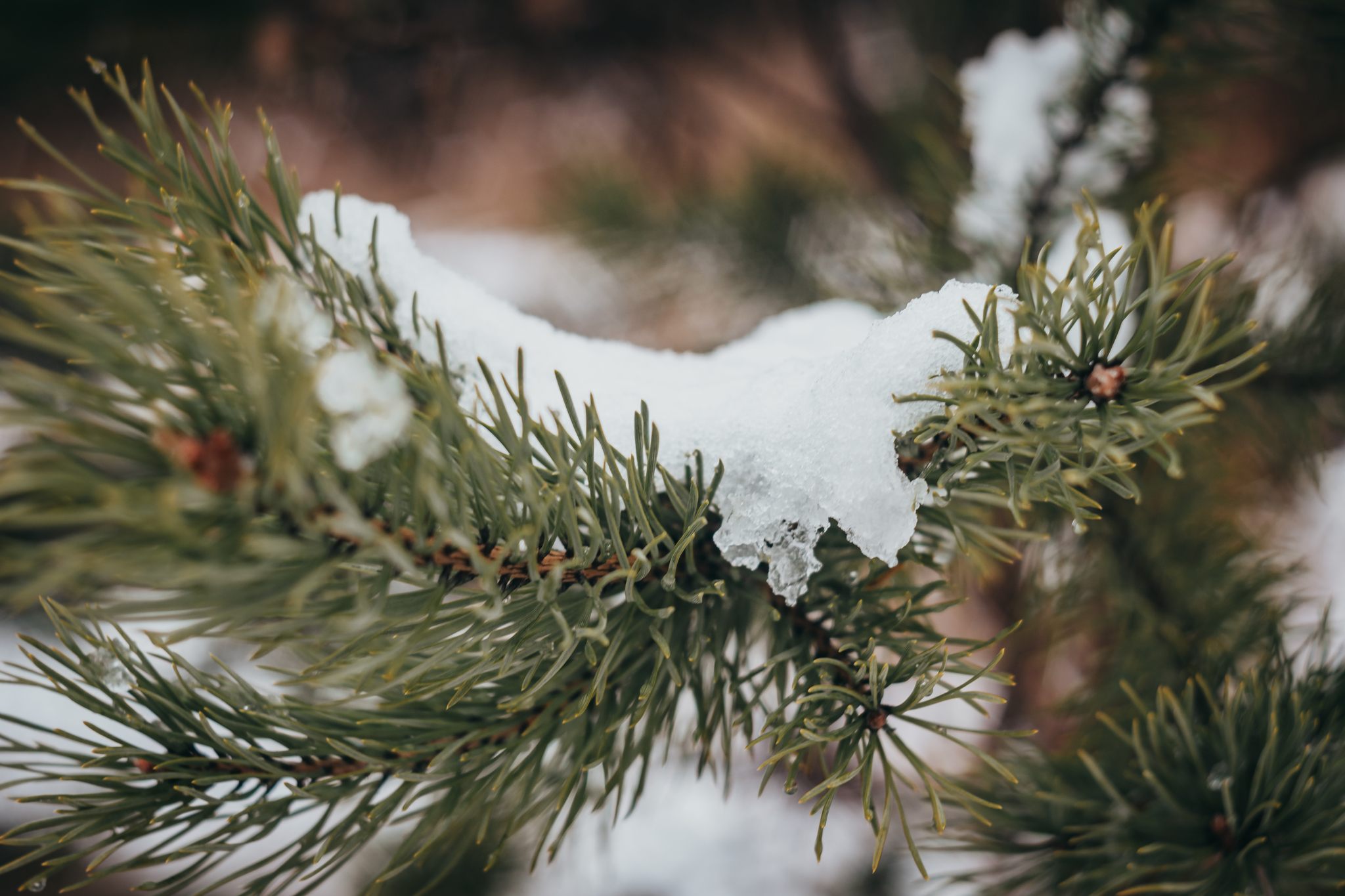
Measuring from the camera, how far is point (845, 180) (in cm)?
74

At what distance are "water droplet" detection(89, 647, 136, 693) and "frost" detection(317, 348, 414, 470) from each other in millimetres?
166

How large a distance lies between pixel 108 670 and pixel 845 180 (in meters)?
0.74

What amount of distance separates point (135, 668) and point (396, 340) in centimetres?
14

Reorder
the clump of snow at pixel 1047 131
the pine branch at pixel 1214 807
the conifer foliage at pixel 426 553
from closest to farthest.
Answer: the conifer foliage at pixel 426 553, the pine branch at pixel 1214 807, the clump of snow at pixel 1047 131

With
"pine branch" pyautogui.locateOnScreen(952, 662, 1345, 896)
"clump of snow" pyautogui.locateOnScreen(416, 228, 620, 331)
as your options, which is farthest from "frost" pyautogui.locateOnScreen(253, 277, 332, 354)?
"clump of snow" pyautogui.locateOnScreen(416, 228, 620, 331)

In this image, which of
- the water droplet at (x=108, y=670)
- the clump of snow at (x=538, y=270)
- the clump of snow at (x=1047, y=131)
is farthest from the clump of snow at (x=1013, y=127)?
the water droplet at (x=108, y=670)

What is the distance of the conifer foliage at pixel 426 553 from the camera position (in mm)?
137

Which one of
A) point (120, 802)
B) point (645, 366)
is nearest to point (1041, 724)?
point (645, 366)

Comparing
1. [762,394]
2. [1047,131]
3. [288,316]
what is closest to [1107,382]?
[762,394]

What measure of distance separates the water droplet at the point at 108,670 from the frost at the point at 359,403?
17 centimetres

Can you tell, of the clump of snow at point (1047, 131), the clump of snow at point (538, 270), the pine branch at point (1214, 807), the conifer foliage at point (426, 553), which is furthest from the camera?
the clump of snow at point (538, 270)

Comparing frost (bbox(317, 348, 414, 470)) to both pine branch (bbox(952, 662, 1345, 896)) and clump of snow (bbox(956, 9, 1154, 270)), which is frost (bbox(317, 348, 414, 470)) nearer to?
pine branch (bbox(952, 662, 1345, 896))

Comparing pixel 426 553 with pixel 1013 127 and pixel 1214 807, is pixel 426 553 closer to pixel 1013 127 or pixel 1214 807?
pixel 1214 807

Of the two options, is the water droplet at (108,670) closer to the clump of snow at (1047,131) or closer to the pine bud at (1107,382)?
the pine bud at (1107,382)
